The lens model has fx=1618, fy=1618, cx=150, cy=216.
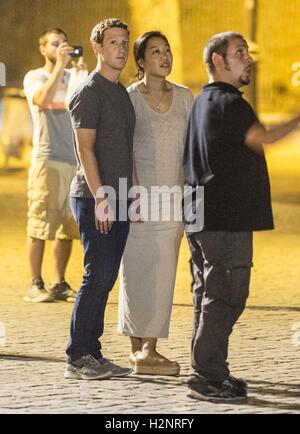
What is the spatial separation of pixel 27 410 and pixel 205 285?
1098 mm

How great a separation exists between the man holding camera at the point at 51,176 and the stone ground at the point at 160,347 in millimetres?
289

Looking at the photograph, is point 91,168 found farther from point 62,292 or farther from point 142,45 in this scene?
point 62,292

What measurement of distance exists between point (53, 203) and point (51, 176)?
0.63 feet

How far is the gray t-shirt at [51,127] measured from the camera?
11344mm

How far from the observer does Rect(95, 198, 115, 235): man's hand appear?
8.09m

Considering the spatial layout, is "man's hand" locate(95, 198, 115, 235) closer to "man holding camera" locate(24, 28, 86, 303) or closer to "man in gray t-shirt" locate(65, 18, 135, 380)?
"man in gray t-shirt" locate(65, 18, 135, 380)

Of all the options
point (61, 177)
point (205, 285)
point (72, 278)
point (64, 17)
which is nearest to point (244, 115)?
point (205, 285)

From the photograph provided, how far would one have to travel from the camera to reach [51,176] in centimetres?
1143

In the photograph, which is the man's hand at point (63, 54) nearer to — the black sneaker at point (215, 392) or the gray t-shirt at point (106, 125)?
the gray t-shirt at point (106, 125)

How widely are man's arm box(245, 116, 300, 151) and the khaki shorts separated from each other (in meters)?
3.98

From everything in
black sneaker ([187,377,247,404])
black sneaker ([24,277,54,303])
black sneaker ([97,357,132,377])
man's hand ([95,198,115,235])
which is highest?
man's hand ([95,198,115,235])

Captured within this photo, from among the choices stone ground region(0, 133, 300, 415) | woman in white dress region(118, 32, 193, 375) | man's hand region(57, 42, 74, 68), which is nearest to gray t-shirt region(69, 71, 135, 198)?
woman in white dress region(118, 32, 193, 375)
